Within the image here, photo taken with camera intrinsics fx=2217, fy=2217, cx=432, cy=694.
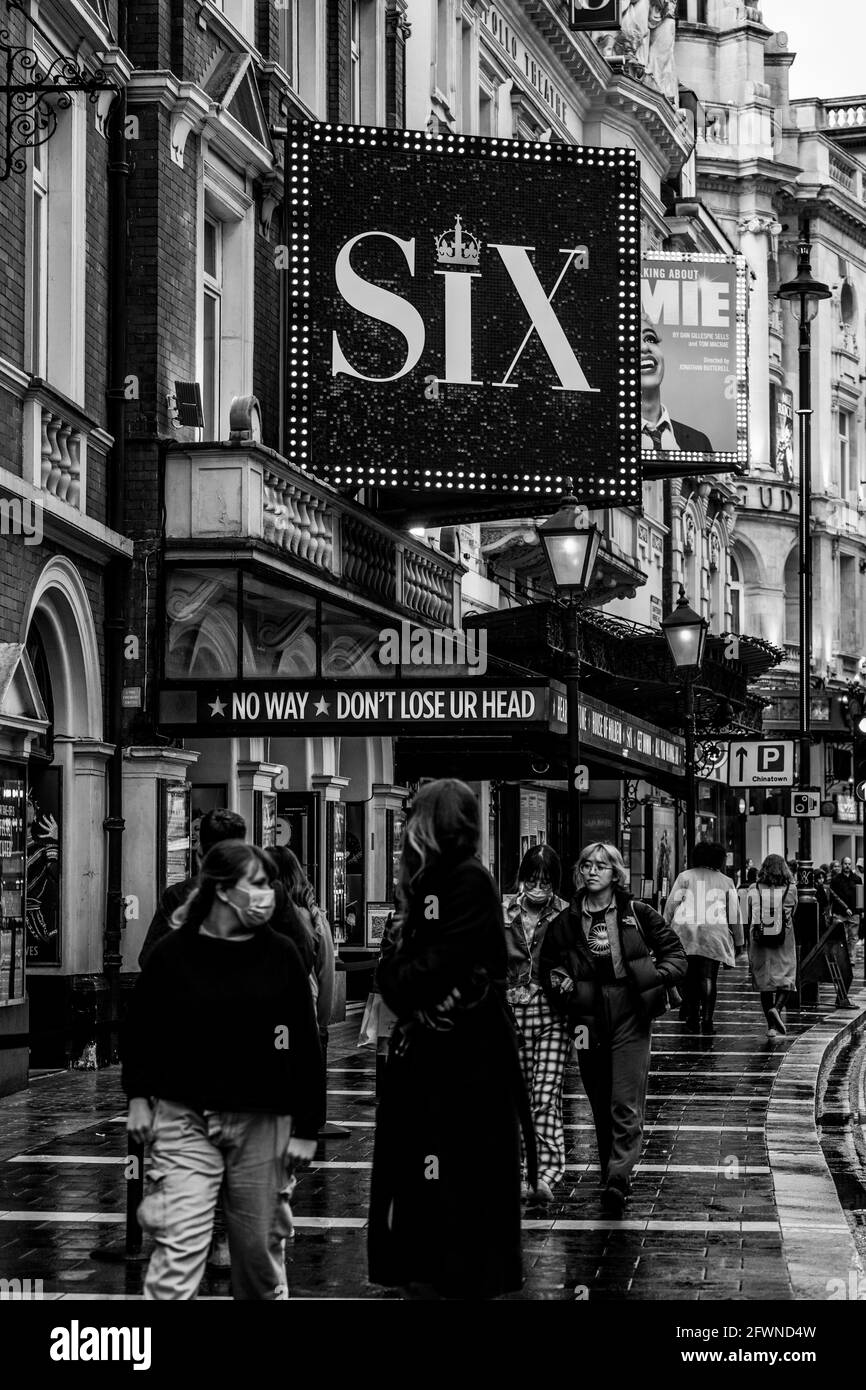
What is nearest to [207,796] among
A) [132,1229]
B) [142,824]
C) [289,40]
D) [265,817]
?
[265,817]

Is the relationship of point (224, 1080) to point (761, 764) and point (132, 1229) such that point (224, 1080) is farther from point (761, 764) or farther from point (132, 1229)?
point (761, 764)

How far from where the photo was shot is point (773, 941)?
819 inches

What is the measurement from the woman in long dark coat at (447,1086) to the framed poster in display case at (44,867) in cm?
989

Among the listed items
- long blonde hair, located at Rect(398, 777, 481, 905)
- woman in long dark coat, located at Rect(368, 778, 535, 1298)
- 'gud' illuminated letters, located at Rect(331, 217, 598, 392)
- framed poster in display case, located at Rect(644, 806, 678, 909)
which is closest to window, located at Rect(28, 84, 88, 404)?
'gud' illuminated letters, located at Rect(331, 217, 598, 392)

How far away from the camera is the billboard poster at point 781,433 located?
60.0m

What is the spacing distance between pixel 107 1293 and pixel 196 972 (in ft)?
6.71

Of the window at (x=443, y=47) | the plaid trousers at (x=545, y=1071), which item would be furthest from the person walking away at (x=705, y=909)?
the window at (x=443, y=47)

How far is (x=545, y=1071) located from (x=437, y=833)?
166 inches

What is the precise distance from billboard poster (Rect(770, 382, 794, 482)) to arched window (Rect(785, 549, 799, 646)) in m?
2.33

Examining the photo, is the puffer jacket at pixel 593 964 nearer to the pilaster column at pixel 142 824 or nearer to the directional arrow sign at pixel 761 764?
the pilaster column at pixel 142 824

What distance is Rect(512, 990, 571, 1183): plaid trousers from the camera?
36.4 feet

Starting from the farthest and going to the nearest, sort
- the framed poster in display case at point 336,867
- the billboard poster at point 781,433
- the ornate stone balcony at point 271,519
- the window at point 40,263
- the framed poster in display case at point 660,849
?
the billboard poster at point 781,433 → the framed poster in display case at point 660,849 → the framed poster in display case at point 336,867 → the ornate stone balcony at point 271,519 → the window at point 40,263

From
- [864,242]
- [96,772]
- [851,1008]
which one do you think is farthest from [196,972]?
[864,242]

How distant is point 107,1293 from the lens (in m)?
8.50
